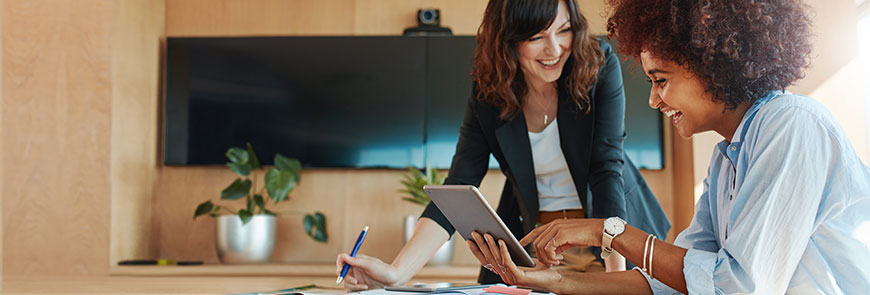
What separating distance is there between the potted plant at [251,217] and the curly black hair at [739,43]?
8.61 feet

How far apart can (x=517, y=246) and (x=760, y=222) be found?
1.39ft

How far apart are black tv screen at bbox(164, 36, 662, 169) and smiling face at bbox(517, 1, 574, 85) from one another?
6.58 ft

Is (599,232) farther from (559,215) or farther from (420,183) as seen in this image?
(420,183)

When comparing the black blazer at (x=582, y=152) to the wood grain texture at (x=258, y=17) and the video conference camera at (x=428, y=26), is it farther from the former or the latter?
the wood grain texture at (x=258, y=17)

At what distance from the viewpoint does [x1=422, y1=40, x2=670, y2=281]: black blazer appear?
1679 millimetres

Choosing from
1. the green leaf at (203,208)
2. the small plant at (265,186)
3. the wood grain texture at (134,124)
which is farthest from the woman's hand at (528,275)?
the wood grain texture at (134,124)

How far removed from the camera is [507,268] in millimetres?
1256

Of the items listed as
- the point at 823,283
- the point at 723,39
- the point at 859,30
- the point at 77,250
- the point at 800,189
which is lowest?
the point at 77,250

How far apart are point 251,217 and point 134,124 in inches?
31.3

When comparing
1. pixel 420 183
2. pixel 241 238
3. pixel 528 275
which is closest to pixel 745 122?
pixel 528 275

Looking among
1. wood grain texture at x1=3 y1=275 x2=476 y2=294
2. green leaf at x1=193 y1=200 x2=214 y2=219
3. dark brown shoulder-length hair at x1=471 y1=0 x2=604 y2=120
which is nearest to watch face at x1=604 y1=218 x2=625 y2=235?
dark brown shoulder-length hair at x1=471 y1=0 x2=604 y2=120

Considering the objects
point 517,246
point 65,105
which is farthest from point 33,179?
point 517,246

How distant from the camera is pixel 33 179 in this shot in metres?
3.43

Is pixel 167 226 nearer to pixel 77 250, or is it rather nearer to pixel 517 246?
pixel 77 250
